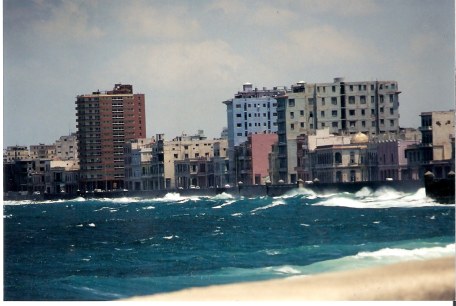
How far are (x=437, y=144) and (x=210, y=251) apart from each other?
5.34m

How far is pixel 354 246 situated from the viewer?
14914 mm

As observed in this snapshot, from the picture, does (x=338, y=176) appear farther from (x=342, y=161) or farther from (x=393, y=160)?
(x=393, y=160)

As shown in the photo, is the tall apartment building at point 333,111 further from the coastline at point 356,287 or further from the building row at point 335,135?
the coastline at point 356,287

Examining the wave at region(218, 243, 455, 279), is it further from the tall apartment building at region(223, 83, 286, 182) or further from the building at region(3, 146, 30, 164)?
the tall apartment building at region(223, 83, 286, 182)

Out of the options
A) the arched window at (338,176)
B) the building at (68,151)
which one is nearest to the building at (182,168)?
the building at (68,151)

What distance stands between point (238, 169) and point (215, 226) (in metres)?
18.3

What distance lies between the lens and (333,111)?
30.1 m

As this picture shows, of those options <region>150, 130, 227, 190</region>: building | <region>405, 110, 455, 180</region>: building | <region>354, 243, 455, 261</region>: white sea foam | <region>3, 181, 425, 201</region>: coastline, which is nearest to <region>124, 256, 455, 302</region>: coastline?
<region>354, 243, 455, 261</region>: white sea foam

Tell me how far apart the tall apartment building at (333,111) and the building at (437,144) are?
2.13 ft

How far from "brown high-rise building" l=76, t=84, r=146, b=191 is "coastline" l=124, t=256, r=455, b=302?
5954 millimetres

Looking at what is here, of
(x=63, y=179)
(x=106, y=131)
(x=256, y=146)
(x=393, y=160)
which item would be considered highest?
(x=106, y=131)

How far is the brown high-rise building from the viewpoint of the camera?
22.1 metres

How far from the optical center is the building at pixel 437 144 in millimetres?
17250

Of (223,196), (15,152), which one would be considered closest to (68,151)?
(223,196)
